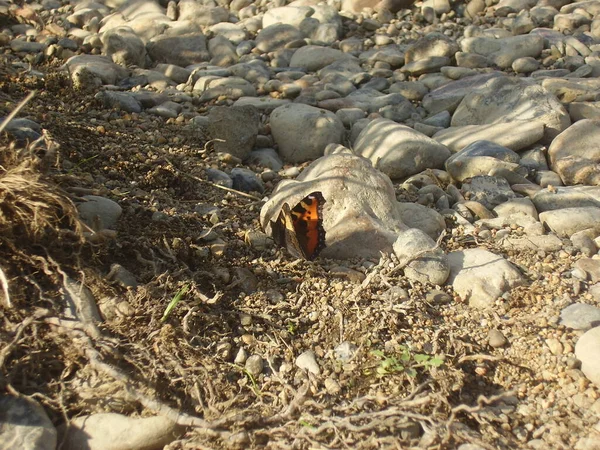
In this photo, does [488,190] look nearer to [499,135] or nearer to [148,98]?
[499,135]

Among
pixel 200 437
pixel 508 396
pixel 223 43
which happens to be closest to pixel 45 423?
pixel 200 437

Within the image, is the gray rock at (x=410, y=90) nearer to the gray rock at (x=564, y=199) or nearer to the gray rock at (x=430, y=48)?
the gray rock at (x=430, y=48)

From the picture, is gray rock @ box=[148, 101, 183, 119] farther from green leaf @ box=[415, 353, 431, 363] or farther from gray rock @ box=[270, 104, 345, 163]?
green leaf @ box=[415, 353, 431, 363]

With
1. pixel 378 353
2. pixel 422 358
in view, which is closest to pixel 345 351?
pixel 378 353

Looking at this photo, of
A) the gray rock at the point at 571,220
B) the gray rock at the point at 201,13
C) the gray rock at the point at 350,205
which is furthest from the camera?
the gray rock at the point at 201,13

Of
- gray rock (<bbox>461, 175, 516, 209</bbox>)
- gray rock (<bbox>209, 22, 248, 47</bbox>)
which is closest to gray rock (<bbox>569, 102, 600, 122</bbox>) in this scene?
gray rock (<bbox>461, 175, 516, 209</bbox>)

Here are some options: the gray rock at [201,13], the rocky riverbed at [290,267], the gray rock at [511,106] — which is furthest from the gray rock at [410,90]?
the gray rock at [201,13]
